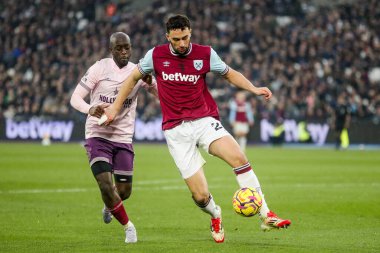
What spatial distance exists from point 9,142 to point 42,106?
7.41 ft

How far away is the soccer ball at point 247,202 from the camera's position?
30.3ft

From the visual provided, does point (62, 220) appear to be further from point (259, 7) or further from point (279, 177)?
point (259, 7)

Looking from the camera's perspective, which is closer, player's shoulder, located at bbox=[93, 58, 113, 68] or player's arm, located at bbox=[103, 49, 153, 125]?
player's arm, located at bbox=[103, 49, 153, 125]

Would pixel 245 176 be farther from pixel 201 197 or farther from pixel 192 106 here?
pixel 192 106

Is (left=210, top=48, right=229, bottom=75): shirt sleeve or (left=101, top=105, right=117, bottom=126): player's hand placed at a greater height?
(left=210, top=48, right=229, bottom=75): shirt sleeve

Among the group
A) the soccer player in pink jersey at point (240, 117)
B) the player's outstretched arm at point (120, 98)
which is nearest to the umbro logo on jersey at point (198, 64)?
the player's outstretched arm at point (120, 98)

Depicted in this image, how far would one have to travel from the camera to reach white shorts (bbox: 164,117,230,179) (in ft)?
31.8

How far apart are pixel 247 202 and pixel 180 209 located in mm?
4665

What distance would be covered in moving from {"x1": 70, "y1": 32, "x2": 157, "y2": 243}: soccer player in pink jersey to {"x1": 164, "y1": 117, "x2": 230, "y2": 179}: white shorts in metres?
0.89

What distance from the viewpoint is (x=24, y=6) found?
A: 147 ft

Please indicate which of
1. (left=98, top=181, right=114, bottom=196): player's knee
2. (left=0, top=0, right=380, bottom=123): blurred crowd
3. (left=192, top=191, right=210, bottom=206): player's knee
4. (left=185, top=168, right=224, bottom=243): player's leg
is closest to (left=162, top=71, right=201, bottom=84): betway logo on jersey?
(left=185, top=168, right=224, bottom=243): player's leg

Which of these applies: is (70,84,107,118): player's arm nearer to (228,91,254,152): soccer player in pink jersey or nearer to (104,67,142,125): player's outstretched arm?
(104,67,142,125): player's outstretched arm

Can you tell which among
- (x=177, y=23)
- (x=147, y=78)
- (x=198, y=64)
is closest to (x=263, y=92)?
(x=198, y=64)

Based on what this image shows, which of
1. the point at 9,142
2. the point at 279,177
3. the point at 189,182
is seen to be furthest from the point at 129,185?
the point at 9,142
